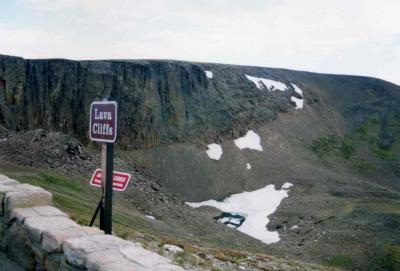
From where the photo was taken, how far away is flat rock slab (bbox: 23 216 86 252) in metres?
6.16

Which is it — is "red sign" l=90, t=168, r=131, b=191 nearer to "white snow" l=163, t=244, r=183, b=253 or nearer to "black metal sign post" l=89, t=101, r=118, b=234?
"black metal sign post" l=89, t=101, r=118, b=234

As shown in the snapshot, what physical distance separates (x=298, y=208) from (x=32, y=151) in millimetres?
28822

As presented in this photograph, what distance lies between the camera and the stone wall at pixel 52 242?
545 centimetres

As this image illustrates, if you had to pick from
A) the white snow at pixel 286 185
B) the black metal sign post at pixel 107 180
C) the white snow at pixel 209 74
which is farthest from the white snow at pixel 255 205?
the black metal sign post at pixel 107 180

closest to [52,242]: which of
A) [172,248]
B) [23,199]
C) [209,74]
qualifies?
[23,199]

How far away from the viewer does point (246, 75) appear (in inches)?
3253

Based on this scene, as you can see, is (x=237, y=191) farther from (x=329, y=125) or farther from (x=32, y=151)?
(x=329, y=125)

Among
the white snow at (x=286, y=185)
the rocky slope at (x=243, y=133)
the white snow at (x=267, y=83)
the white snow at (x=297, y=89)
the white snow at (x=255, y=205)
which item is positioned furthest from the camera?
the white snow at (x=297, y=89)

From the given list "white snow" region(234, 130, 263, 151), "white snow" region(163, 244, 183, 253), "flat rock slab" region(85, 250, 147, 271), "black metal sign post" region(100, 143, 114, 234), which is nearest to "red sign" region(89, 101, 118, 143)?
"black metal sign post" region(100, 143, 114, 234)

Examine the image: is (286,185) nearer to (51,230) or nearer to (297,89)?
(297,89)

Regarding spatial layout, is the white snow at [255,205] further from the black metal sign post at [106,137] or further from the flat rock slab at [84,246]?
the flat rock slab at [84,246]

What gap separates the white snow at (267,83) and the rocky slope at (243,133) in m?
1.18

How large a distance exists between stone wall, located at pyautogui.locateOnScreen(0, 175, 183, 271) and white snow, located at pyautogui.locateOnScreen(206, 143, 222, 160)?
2172 inches

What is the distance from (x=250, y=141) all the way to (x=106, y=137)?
204 feet
